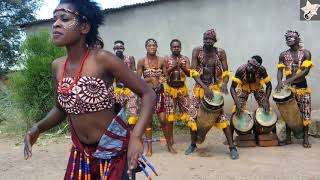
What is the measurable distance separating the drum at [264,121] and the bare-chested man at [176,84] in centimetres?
112

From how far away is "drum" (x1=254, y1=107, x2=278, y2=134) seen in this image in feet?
21.6

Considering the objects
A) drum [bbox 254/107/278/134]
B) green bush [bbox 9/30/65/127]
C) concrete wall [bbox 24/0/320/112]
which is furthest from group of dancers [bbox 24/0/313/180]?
concrete wall [bbox 24/0/320/112]

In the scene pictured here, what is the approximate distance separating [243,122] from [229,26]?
3.31m

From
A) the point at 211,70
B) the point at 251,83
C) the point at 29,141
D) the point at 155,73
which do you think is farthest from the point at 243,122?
the point at 29,141

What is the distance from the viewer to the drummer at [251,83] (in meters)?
6.28

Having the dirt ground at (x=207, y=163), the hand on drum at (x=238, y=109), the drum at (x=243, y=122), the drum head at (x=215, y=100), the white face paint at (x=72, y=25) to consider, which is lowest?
the dirt ground at (x=207, y=163)

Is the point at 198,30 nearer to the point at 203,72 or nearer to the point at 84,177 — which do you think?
the point at 203,72

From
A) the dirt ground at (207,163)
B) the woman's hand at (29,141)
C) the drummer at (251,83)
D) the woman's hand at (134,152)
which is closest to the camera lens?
the woman's hand at (134,152)

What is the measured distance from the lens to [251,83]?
259 inches

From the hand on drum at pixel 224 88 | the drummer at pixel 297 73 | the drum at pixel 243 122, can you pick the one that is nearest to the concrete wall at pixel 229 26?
the drummer at pixel 297 73

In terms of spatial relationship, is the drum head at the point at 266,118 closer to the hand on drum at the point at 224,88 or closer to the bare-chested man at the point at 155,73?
the hand on drum at the point at 224,88

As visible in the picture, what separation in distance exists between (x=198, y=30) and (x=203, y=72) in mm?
3904

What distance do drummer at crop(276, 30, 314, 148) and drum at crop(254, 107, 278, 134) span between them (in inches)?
16.6

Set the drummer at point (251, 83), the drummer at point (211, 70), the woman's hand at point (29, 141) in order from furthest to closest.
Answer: the drummer at point (251, 83), the drummer at point (211, 70), the woman's hand at point (29, 141)
